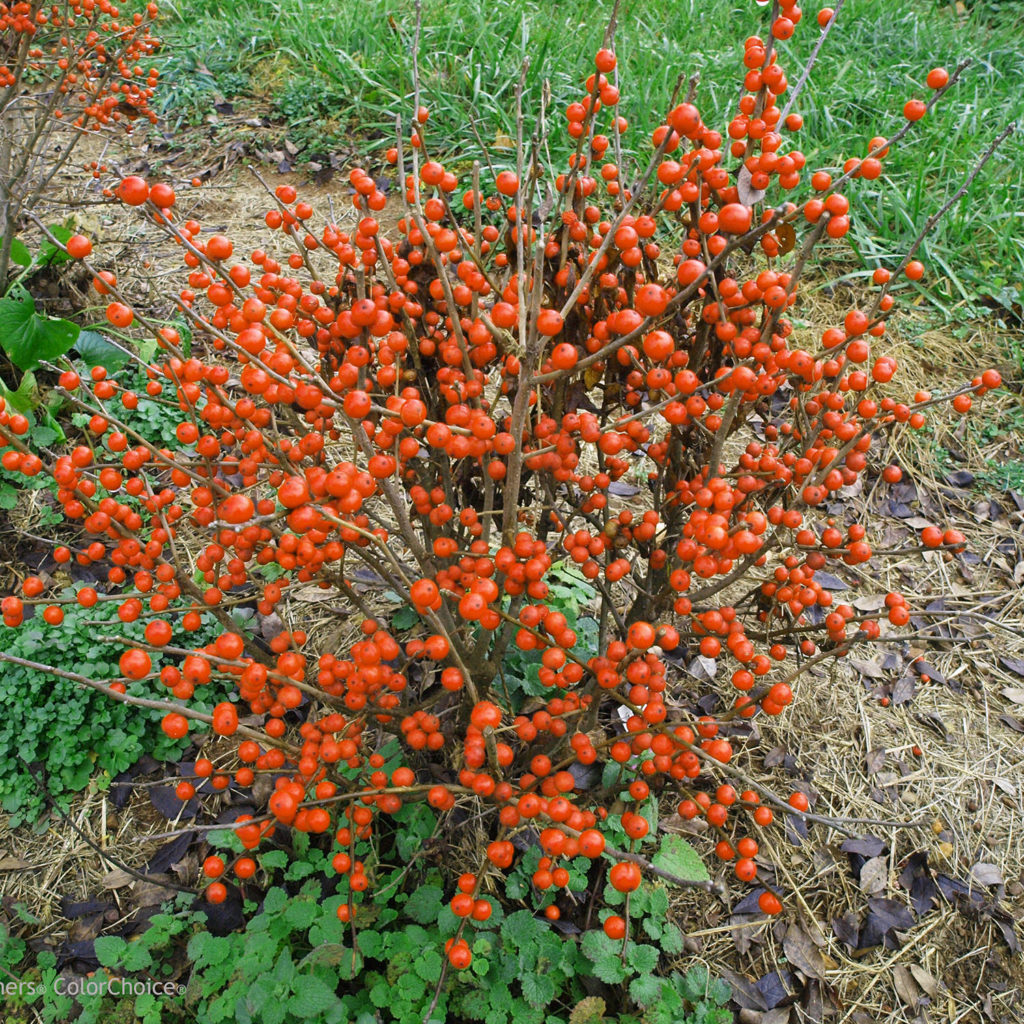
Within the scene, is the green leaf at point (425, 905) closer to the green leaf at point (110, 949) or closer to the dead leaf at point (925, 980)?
the green leaf at point (110, 949)

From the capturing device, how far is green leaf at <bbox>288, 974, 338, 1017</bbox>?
1.77 metres

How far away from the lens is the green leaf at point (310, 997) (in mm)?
1771

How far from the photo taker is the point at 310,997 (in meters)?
1.79

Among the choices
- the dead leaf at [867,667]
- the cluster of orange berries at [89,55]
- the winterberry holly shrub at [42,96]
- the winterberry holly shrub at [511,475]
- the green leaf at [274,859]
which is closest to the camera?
the winterberry holly shrub at [511,475]

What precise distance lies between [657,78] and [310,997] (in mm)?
5513

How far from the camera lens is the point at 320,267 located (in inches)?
176

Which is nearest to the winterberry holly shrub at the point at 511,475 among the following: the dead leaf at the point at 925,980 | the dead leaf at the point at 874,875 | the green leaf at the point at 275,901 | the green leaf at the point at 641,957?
the green leaf at the point at 641,957

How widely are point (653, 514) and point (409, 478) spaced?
89 centimetres

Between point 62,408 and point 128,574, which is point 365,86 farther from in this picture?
point 128,574

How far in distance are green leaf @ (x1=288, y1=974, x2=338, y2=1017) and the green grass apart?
451 cm

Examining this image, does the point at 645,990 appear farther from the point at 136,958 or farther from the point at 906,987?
the point at 136,958

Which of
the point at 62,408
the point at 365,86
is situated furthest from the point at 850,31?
the point at 62,408

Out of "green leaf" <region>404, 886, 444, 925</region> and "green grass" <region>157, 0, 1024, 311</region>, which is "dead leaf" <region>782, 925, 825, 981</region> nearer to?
"green leaf" <region>404, 886, 444, 925</region>

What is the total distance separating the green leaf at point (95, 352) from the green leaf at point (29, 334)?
31 cm
